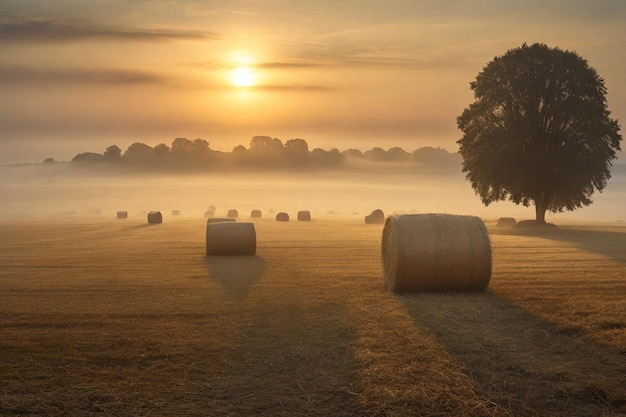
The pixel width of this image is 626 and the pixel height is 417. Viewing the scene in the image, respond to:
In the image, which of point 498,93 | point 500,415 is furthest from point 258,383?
point 498,93

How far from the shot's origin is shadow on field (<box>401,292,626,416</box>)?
886 cm

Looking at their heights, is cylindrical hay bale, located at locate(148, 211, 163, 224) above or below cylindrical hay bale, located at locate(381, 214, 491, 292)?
below

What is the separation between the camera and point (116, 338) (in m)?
12.0

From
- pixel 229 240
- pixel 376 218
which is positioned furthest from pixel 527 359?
pixel 376 218

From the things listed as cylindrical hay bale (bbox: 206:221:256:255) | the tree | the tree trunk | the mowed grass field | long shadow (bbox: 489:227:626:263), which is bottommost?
the mowed grass field

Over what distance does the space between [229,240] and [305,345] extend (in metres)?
16.1

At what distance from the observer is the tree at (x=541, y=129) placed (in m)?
48.1

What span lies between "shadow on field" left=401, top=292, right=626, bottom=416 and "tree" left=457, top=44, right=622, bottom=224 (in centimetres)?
3502

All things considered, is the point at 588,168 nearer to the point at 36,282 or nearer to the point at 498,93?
the point at 498,93

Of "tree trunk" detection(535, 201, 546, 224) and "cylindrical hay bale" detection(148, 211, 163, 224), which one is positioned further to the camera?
"cylindrical hay bale" detection(148, 211, 163, 224)

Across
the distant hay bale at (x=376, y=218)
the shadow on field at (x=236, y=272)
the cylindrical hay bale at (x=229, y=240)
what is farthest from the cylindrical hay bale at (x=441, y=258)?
the distant hay bale at (x=376, y=218)

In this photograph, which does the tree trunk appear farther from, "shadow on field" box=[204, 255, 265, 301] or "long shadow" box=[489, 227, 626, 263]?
"shadow on field" box=[204, 255, 265, 301]

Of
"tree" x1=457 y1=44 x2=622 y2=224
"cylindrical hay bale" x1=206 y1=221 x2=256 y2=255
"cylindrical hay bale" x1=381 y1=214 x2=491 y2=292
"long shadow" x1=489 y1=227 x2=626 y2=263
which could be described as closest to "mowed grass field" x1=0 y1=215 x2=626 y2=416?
"cylindrical hay bale" x1=381 y1=214 x2=491 y2=292

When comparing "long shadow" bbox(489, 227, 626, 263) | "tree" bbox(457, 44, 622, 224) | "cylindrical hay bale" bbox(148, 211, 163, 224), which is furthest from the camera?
"cylindrical hay bale" bbox(148, 211, 163, 224)
